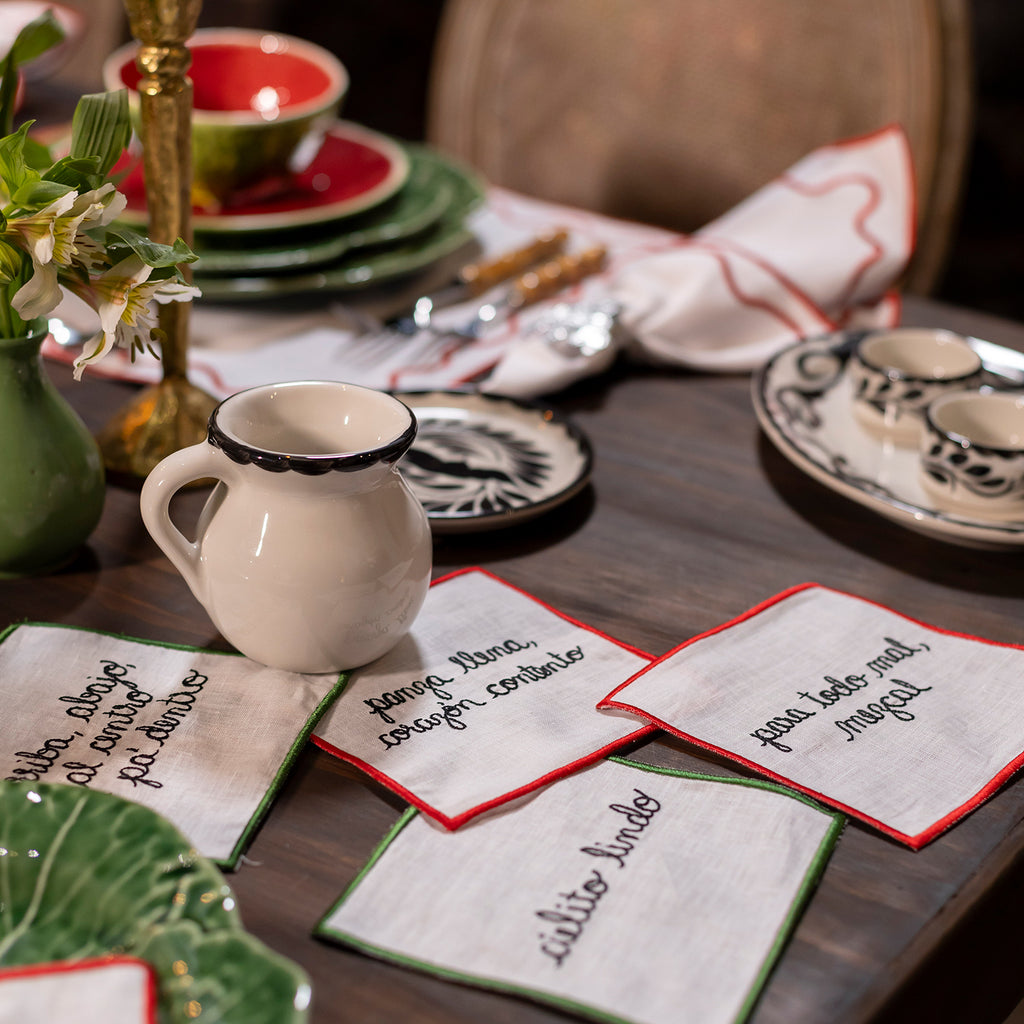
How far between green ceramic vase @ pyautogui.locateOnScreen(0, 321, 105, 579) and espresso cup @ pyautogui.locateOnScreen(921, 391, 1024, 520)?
0.49m

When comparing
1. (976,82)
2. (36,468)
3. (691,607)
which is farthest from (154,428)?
(976,82)

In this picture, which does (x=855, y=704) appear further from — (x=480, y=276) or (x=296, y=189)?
(x=296, y=189)

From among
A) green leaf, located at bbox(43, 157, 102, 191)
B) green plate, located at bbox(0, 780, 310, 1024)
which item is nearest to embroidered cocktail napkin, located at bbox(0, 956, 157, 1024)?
green plate, located at bbox(0, 780, 310, 1024)

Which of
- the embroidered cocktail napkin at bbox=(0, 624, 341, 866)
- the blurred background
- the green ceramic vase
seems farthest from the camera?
the blurred background

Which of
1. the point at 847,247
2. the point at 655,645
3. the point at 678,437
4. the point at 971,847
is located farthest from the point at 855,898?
the point at 847,247

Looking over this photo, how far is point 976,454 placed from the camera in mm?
663

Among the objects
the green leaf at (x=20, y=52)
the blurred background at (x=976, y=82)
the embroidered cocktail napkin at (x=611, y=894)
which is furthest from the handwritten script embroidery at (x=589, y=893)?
the blurred background at (x=976, y=82)

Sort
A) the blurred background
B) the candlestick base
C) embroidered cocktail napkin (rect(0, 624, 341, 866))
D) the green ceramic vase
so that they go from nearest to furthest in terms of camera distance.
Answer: embroidered cocktail napkin (rect(0, 624, 341, 866)) < the green ceramic vase < the candlestick base < the blurred background

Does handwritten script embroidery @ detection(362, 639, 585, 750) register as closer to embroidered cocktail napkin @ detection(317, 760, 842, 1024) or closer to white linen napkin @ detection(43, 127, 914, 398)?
embroidered cocktail napkin @ detection(317, 760, 842, 1024)

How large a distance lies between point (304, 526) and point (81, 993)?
0.69ft

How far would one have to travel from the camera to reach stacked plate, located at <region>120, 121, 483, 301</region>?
0.89m

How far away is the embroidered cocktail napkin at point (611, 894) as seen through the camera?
1.26 feet

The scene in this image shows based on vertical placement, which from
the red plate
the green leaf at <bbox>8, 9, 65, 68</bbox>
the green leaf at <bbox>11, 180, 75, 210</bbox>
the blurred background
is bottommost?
the blurred background

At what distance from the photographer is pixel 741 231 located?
0.99 metres
